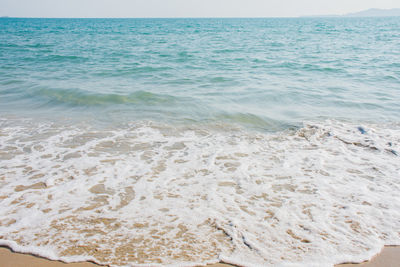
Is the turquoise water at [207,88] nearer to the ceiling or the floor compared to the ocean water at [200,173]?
nearer to the ceiling

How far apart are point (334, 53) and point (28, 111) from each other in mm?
17036

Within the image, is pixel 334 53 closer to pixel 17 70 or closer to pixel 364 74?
pixel 364 74

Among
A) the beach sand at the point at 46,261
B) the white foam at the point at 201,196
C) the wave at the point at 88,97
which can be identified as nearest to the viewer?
the beach sand at the point at 46,261

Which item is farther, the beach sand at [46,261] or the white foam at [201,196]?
the white foam at [201,196]

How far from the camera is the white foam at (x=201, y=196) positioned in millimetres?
2766

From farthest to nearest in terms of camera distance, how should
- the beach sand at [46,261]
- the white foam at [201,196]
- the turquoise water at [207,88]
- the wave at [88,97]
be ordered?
1. the wave at [88,97]
2. the turquoise water at [207,88]
3. the white foam at [201,196]
4. the beach sand at [46,261]

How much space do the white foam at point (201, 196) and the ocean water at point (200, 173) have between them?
18 mm

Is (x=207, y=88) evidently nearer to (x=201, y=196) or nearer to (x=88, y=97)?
(x=88, y=97)

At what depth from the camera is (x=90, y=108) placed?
7613mm

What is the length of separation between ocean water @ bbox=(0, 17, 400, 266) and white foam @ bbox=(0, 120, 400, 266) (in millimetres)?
18

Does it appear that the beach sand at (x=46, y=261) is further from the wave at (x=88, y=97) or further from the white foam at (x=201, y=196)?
the wave at (x=88, y=97)

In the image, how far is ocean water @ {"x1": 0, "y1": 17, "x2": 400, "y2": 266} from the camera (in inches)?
111

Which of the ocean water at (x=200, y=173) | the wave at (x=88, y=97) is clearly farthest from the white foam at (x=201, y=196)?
the wave at (x=88, y=97)

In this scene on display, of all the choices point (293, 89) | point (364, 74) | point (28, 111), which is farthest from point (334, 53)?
point (28, 111)
